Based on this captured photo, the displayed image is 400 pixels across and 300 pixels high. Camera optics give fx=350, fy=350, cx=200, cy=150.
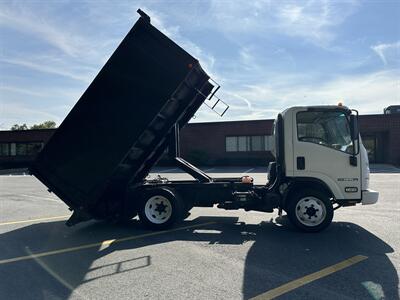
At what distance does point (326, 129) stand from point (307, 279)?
3.52 m

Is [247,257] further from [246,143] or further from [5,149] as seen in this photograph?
[5,149]

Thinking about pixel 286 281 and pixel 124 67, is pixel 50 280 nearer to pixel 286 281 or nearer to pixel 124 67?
pixel 286 281

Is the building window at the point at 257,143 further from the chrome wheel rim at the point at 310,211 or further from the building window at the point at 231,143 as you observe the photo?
the chrome wheel rim at the point at 310,211

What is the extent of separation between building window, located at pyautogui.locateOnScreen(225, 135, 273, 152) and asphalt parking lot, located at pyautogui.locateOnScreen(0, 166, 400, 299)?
2211cm

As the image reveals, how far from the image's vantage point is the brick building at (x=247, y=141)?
27.9m

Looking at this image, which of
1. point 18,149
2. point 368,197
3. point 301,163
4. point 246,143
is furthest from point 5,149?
point 368,197

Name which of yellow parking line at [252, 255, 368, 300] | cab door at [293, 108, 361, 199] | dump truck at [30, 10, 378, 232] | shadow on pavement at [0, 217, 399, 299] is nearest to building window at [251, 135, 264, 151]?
shadow on pavement at [0, 217, 399, 299]

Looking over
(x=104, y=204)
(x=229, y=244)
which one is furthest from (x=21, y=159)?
(x=229, y=244)

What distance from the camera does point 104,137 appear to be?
23.4 feet

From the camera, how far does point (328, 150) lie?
7102 mm

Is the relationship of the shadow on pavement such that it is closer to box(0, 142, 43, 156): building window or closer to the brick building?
the brick building

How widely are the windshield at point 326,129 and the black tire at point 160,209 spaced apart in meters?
2.94

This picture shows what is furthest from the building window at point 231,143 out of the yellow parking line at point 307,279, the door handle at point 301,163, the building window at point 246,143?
the yellow parking line at point 307,279

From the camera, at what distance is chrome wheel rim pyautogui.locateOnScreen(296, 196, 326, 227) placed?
702 cm
